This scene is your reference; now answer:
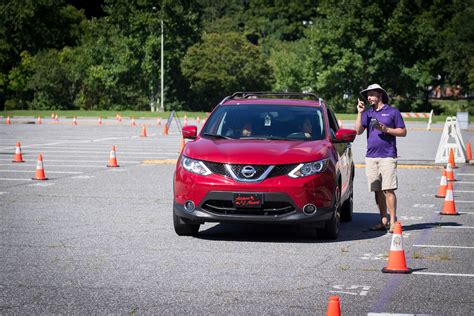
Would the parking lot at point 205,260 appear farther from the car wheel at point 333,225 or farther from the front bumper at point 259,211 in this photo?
the front bumper at point 259,211

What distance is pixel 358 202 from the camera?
16578mm

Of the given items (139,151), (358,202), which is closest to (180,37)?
(139,151)

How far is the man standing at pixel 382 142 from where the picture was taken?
40.5 ft

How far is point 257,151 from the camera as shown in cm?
1145

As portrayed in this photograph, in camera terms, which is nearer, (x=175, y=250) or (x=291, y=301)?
(x=291, y=301)

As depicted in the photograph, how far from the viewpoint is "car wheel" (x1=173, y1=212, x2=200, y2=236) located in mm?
11750

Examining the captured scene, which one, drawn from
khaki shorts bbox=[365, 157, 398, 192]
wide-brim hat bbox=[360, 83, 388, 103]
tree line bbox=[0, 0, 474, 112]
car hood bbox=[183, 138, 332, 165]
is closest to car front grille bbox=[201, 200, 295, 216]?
car hood bbox=[183, 138, 332, 165]

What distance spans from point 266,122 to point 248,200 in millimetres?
1685

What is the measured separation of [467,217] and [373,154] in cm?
263

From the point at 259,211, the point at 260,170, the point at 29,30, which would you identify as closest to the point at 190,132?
the point at 260,170

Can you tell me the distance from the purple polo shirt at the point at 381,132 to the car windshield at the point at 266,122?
58 cm

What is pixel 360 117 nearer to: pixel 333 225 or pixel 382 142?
pixel 382 142

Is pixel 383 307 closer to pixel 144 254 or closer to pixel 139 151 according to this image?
pixel 144 254

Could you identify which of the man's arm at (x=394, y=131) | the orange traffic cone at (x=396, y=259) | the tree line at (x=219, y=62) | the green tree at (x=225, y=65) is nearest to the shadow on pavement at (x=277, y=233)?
the man's arm at (x=394, y=131)
